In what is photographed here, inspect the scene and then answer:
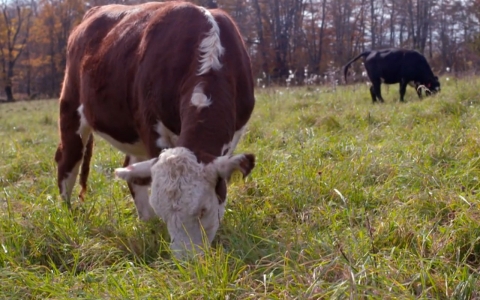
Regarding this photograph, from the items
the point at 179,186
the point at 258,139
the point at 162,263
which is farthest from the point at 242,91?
the point at 258,139

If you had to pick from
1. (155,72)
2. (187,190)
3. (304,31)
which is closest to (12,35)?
(304,31)

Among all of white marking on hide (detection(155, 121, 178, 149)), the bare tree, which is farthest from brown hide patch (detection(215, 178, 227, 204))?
the bare tree

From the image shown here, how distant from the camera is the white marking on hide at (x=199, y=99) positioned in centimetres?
329

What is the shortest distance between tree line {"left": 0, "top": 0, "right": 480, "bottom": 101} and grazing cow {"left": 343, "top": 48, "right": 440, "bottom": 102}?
1604cm

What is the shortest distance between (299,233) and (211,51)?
52.6 inches

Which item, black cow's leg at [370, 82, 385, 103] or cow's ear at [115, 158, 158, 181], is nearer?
cow's ear at [115, 158, 158, 181]

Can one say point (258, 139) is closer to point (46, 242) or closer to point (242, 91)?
point (242, 91)

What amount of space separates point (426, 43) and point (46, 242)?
124ft

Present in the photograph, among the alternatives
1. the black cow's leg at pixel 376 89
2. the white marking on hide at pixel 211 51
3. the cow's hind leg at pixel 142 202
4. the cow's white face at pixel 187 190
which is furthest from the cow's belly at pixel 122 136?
the black cow's leg at pixel 376 89

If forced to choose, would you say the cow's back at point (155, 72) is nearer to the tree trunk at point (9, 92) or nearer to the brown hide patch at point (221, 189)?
the brown hide patch at point (221, 189)

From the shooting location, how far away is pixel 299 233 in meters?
3.18

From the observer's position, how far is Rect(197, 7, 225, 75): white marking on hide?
3516 millimetres

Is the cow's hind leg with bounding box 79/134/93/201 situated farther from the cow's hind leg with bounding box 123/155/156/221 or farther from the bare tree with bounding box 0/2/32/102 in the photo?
the bare tree with bounding box 0/2/32/102

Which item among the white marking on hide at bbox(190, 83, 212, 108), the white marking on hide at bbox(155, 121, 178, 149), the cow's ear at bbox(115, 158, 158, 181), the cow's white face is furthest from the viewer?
the white marking on hide at bbox(155, 121, 178, 149)
